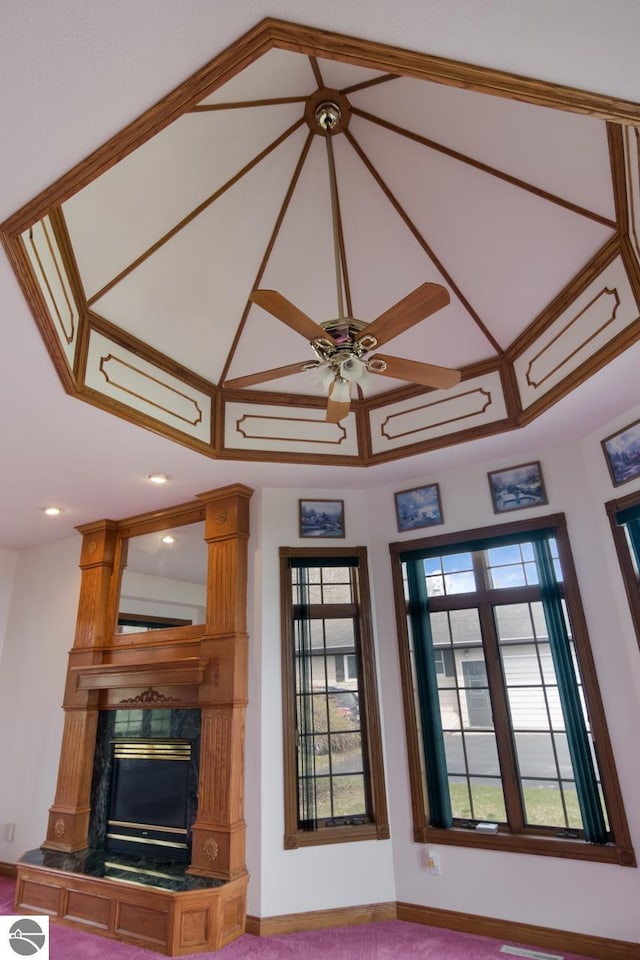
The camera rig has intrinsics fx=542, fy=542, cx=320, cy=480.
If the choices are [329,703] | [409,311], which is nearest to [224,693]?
[329,703]

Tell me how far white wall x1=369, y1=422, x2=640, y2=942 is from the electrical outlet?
1.3 inches

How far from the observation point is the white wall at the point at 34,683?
495 centimetres

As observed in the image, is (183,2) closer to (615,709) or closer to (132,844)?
(615,709)

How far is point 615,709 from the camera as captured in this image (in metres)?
3.41

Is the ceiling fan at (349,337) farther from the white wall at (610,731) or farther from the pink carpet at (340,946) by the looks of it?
the pink carpet at (340,946)

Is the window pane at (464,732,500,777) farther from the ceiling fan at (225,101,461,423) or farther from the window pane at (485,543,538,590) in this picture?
the ceiling fan at (225,101,461,423)

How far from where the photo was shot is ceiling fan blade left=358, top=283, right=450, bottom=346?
2092mm

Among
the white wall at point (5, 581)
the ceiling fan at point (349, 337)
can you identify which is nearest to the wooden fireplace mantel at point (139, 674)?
the white wall at point (5, 581)

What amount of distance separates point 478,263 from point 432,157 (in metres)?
0.70

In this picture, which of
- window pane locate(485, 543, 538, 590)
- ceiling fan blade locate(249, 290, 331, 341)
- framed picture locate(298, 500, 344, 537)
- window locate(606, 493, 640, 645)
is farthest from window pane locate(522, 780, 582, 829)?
ceiling fan blade locate(249, 290, 331, 341)

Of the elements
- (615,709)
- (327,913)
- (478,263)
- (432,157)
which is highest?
(432,157)

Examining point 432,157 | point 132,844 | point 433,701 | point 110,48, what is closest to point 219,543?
point 433,701

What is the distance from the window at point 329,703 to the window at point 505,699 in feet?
0.98

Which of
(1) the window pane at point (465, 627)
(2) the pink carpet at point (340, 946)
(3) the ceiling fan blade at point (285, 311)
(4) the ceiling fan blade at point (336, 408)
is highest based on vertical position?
(3) the ceiling fan blade at point (285, 311)
